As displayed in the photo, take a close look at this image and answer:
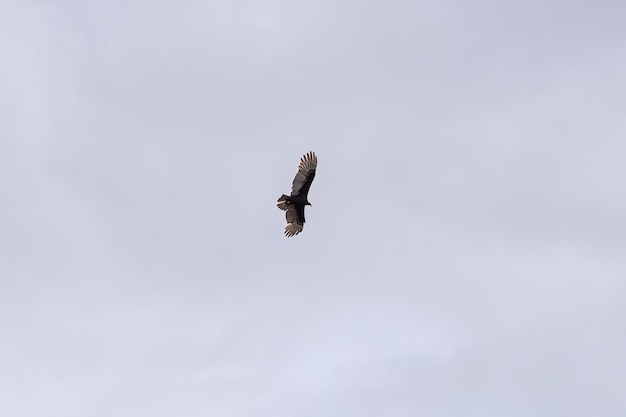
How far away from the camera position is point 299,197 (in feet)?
534

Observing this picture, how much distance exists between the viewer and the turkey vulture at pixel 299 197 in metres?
160

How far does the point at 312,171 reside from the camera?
16025 centimetres

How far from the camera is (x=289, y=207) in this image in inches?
6467

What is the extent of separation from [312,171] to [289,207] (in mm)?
6198

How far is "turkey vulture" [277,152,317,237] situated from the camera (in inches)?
6314
